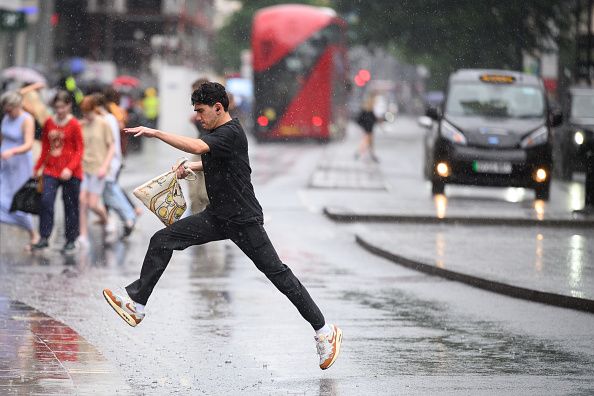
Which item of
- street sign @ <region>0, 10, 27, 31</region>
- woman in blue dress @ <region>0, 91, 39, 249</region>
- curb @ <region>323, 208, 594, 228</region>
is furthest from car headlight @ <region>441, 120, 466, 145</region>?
woman in blue dress @ <region>0, 91, 39, 249</region>

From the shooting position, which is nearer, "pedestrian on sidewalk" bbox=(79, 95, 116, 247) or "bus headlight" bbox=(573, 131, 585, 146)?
"pedestrian on sidewalk" bbox=(79, 95, 116, 247)

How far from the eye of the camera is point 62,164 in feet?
48.1

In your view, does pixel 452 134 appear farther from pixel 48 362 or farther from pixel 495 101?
pixel 48 362

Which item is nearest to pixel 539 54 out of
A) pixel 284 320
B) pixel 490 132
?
pixel 490 132

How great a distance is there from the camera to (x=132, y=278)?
1273cm

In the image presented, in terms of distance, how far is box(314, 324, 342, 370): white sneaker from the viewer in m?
8.12

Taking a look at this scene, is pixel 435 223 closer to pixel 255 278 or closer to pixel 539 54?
pixel 255 278

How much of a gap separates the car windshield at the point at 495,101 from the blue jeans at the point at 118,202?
9.16 metres

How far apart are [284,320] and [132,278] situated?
277 centimetres

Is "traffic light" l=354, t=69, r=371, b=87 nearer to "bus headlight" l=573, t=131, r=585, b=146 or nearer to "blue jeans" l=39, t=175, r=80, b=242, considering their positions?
"bus headlight" l=573, t=131, r=585, b=146

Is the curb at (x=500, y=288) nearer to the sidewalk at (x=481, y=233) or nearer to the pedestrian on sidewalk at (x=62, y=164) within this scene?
the sidewalk at (x=481, y=233)

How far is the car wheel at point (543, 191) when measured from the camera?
2416cm

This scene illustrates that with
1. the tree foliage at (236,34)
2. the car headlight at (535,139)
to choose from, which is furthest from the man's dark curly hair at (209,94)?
the tree foliage at (236,34)

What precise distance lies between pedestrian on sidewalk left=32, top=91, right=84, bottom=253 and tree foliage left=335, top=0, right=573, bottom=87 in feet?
101
